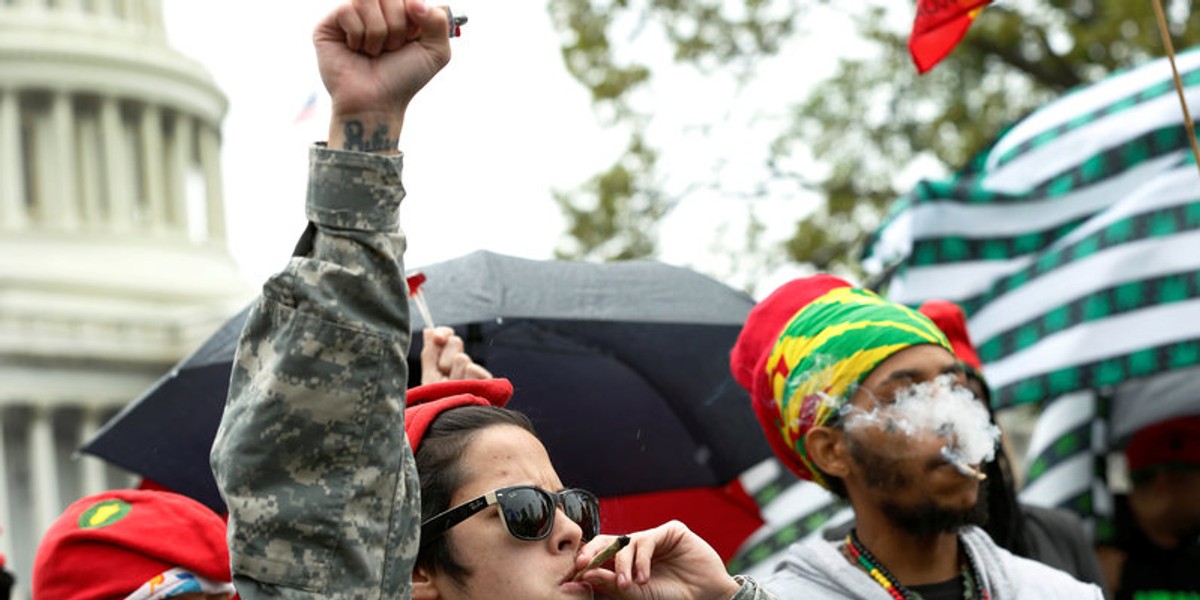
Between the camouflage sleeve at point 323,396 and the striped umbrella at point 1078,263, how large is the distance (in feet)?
15.2

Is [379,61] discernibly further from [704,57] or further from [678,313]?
[704,57]

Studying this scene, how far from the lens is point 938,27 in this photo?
4762mm

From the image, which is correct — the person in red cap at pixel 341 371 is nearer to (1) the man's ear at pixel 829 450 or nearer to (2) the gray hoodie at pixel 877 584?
(2) the gray hoodie at pixel 877 584

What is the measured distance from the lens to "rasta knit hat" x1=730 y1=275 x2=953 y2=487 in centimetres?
389

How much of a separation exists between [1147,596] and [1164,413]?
95cm

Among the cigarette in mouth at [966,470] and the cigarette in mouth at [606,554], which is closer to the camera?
the cigarette in mouth at [606,554]

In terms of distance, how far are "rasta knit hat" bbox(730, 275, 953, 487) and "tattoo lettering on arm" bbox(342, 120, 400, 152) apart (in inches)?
71.5

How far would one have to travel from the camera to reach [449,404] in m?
2.92

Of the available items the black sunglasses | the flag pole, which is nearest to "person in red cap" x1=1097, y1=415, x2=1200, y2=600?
the flag pole

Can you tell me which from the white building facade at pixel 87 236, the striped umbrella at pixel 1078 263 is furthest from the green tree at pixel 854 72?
the white building facade at pixel 87 236

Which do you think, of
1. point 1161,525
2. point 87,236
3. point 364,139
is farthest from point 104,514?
point 87,236

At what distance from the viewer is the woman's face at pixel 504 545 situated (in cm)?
262

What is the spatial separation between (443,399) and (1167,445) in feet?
14.0

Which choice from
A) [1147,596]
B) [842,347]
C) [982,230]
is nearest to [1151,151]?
[982,230]
